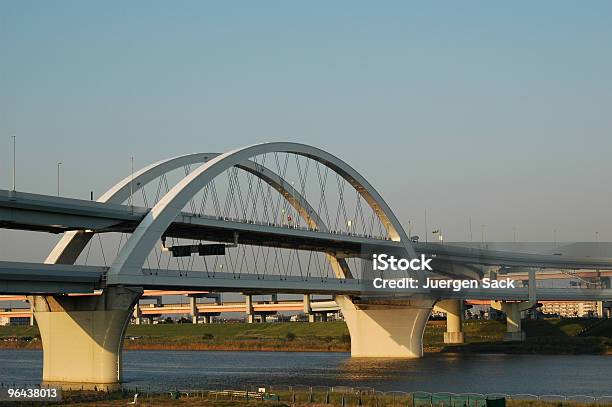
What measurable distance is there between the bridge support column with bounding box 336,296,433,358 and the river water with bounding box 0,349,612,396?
109 inches

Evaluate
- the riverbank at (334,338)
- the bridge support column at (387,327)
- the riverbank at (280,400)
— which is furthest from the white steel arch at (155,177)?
the riverbank at (334,338)

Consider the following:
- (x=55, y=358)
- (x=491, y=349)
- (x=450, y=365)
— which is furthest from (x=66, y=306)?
(x=491, y=349)

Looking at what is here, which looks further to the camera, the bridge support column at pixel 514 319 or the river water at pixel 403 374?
the bridge support column at pixel 514 319

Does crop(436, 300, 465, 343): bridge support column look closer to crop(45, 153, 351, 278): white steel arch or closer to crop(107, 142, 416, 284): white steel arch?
crop(45, 153, 351, 278): white steel arch

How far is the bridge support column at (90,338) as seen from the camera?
2744 inches

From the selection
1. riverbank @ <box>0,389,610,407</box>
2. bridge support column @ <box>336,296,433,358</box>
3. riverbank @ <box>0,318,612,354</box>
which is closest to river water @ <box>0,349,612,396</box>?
bridge support column @ <box>336,296,433,358</box>

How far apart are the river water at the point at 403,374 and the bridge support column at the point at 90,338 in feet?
13.4

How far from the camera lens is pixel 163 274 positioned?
238 ft

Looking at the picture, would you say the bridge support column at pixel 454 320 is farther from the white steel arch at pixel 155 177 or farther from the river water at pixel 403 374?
the white steel arch at pixel 155 177

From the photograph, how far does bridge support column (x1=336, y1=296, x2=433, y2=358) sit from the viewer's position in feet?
360

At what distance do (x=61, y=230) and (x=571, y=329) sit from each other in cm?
8449

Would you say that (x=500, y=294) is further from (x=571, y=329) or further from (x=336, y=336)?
(x=336, y=336)

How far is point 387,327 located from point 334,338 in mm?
45048

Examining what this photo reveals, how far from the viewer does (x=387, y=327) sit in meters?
112
